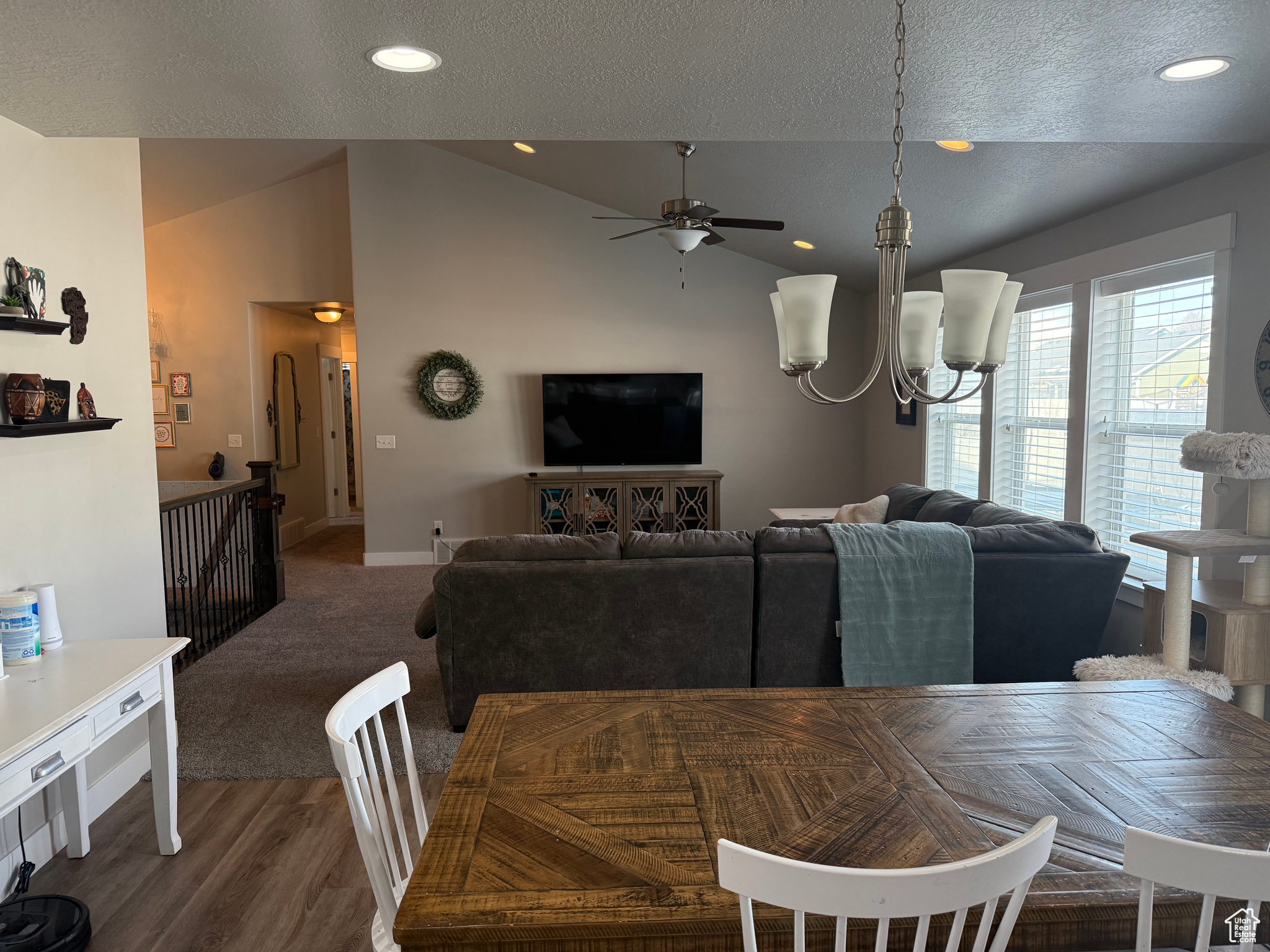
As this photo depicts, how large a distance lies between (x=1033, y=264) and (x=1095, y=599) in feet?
7.28

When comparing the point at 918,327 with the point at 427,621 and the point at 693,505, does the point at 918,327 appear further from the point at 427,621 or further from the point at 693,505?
the point at 693,505

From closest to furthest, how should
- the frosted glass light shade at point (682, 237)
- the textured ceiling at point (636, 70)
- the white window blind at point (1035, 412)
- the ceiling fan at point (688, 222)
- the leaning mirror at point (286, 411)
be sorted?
the textured ceiling at point (636, 70) → the white window blind at point (1035, 412) → the ceiling fan at point (688, 222) → the frosted glass light shade at point (682, 237) → the leaning mirror at point (286, 411)

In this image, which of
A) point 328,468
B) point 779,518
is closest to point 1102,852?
point 779,518

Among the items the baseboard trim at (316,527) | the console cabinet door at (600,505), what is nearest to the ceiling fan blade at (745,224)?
the console cabinet door at (600,505)

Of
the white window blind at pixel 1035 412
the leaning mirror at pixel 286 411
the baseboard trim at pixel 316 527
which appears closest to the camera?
the white window blind at pixel 1035 412

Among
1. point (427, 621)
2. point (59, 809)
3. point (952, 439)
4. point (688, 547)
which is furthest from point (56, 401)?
point (952, 439)

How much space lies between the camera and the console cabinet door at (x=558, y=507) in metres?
6.82

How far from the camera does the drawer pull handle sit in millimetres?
1910

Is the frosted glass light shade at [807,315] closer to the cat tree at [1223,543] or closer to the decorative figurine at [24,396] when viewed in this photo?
the cat tree at [1223,543]

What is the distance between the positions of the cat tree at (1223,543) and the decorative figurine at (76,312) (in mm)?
3595

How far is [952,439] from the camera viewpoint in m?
5.82

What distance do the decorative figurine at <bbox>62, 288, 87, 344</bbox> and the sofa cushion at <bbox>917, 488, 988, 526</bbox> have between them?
12.7 ft

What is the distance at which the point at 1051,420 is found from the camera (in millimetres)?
4410

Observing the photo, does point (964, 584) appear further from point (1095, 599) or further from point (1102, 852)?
point (1102, 852)
